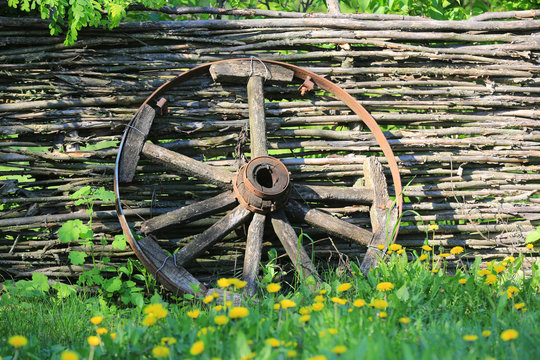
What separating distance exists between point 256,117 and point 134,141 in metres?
0.81

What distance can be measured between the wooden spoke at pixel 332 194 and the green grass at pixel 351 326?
26.1 inches

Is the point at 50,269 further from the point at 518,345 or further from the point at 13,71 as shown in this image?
the point at 518,345

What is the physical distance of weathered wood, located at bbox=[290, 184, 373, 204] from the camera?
356cm

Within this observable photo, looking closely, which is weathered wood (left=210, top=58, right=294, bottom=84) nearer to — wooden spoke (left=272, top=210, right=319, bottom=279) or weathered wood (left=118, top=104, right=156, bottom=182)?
weathered wood (left=118, top=104, right=156, bottom=182)

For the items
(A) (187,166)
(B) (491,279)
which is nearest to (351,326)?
→ (B) (491,279)

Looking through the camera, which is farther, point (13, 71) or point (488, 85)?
point (488, 85)

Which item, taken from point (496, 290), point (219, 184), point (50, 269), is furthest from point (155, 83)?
point (496, 290)

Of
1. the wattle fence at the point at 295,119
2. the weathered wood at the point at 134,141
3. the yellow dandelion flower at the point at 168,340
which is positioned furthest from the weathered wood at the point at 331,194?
the yellow dandelion flower at the point at 168,340

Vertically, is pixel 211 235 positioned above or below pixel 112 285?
above

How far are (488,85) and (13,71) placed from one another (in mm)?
3497

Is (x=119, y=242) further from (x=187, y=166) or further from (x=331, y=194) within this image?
(x=331, y=194)

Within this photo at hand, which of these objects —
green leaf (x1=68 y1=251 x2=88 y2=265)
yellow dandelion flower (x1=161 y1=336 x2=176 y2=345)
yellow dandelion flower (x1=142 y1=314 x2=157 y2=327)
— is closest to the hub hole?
green leaf (x1=68 y1=251 x2=88 y2=265)

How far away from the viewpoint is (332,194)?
358 cm

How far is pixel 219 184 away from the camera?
11.5 ft
